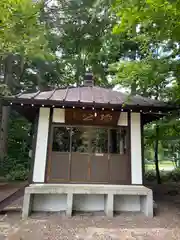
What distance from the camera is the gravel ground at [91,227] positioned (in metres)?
3.77

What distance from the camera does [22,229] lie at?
4.02 meters

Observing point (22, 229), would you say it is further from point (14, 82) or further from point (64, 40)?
point (64, 40)

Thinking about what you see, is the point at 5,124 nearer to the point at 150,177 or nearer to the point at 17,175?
the point at 17,175

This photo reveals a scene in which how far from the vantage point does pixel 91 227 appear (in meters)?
4.26

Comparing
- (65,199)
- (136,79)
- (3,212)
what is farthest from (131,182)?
(3,212)

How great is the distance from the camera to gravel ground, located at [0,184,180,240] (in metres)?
3.77

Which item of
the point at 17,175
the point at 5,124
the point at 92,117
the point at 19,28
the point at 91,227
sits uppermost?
the point at 19,28

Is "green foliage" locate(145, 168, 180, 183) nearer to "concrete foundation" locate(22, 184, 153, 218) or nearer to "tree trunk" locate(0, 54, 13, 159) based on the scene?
"concrete foundation" locate(22, 184, 153, 218)

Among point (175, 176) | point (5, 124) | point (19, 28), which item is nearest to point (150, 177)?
point (175, 176)

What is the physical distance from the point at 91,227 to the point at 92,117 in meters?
2.86

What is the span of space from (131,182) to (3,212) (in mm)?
3403

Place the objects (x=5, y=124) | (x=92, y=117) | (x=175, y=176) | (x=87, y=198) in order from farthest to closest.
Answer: (x=5, y=124) → (x=175, y=176) → (x=92, y=117) → (x=87, y=198)

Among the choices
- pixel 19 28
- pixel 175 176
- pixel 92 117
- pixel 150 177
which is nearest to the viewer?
pixel 19 28

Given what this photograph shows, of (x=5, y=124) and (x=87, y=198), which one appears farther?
(x=5, y=124)
